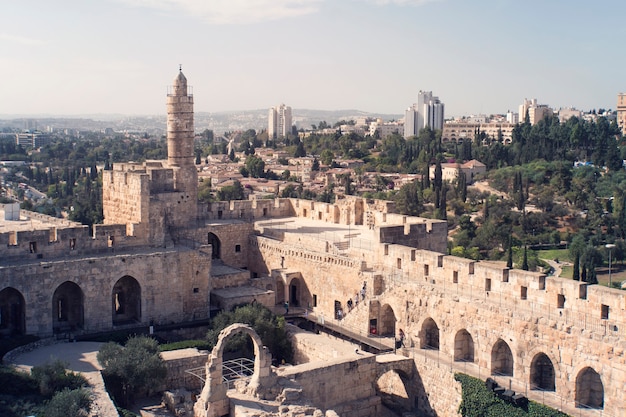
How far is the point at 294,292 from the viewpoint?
74.4ft

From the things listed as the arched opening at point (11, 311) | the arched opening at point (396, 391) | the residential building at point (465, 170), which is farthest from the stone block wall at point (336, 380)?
the residential building at point (465, 170)

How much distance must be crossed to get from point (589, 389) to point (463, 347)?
3178 mm

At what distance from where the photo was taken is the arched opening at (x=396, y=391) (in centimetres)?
1735

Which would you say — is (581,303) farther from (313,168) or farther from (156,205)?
(313,168)

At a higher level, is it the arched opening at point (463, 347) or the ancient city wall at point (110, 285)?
the ancient city wall at point (110, 285)

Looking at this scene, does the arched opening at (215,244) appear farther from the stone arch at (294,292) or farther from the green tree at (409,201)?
the green tree at (409,201)

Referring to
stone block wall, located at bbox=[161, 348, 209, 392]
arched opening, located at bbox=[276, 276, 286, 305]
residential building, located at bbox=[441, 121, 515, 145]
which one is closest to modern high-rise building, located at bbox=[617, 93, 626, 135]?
residential building, located at bbox=[441, 121, 515, 145]

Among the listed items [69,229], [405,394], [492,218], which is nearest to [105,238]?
[69,229]

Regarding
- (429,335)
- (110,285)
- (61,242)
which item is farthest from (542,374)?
(61,242)

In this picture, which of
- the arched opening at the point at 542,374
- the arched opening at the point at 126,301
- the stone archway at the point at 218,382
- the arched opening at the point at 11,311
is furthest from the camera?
the arched opening at the point at 126,301

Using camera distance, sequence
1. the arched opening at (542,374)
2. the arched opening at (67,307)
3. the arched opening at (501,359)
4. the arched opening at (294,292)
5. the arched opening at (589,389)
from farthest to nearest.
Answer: the arched opening at (294,292) < the arched opening at (67,307) < the arched opening at (501,359) < the arched opening at (542,374) < the arched opening at (589,389)

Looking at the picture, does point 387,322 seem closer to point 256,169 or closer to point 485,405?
point 485,405

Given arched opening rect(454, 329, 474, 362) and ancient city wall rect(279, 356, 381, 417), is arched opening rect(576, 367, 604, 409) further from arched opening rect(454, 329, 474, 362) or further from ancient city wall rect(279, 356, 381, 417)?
ancient city wall rect(279, 356, 381, 417)

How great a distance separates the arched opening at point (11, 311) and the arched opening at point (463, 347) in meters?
10.5
